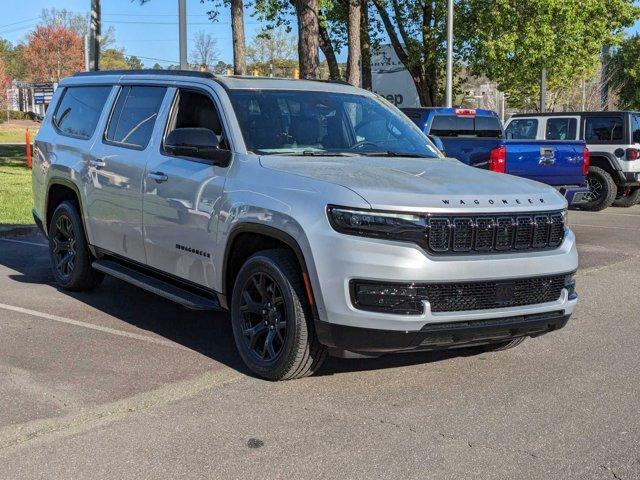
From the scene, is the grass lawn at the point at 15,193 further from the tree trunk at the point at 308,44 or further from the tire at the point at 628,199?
the tire at the point at 628,199

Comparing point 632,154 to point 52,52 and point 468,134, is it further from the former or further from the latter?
point 52,52

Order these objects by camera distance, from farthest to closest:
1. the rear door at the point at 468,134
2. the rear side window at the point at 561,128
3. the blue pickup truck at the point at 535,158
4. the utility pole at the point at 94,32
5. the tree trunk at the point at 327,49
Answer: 1. the tree trunk at the point at 327,49
2. the utility pole at the point at 94,32
3. the rear side window at the point at 561,128
4. the rear door at the point at 468,134
5. the blue pickup truck at the point at 535,158

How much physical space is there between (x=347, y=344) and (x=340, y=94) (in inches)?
95.9

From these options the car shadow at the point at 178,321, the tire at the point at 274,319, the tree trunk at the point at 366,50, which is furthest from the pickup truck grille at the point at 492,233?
the tree trunk at the point at 366,50

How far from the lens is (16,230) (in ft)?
36.7

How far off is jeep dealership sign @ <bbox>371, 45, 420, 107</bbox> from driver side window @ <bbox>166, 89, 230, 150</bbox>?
80.4 feet

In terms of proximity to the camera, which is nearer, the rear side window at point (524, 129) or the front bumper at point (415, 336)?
the front bumper at point (415, 336)

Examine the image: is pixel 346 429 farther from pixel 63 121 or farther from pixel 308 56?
pixel 308 56

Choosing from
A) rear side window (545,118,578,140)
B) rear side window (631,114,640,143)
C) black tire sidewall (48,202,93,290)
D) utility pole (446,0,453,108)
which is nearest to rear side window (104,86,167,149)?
black tire sidewall (48,202,93,290)

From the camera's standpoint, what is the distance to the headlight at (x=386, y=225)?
443cm

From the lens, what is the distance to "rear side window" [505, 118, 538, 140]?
16.9 metres

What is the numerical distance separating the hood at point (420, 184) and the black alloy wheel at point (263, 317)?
2.38 feet

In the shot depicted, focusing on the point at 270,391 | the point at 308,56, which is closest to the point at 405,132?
the point at 270,391

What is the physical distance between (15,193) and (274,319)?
476 inches
